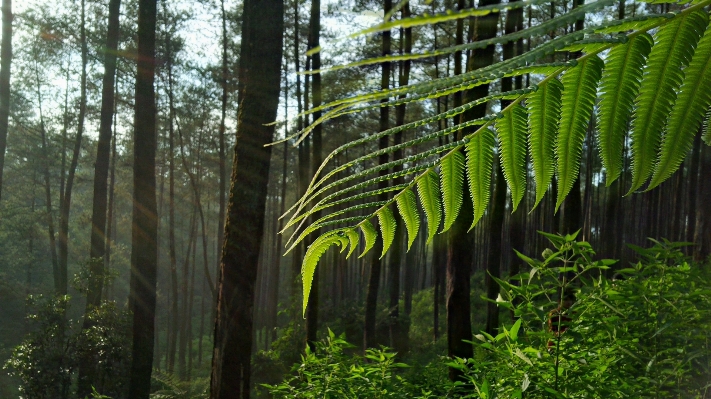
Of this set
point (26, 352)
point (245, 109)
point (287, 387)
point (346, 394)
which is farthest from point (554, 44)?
point (26, 352)

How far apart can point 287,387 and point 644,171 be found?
292 cm

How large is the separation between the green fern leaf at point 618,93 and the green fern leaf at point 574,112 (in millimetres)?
17

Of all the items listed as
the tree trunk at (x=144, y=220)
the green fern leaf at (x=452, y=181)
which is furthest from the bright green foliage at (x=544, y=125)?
the tree trunk at (x=144, y=220)

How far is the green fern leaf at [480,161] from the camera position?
2.73ft

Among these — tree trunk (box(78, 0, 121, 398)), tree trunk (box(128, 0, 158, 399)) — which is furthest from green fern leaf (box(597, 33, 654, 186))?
tree trunk (box(78, 0, 121, 398))

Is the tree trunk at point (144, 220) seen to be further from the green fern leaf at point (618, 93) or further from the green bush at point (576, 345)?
the green fern leaf at point (618, 93)

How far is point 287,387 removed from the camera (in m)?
3.37

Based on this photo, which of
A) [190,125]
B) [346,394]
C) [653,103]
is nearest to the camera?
[653,103]

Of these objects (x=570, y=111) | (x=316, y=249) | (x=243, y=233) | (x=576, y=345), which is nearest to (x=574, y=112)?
(x=570, y=111)

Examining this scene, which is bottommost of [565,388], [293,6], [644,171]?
[565,388]

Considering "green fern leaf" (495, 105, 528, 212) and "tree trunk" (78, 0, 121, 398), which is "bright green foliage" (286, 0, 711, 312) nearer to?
"green fern leaf" (495, 105, 528, 212)

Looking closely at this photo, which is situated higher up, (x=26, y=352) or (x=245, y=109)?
(x=245, y=109)

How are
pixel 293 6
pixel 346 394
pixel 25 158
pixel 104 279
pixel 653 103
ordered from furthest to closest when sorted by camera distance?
1. pixel 25 158
2. pixel 293 6
3. pixel 104 279
4. pixel 346 394
5. pixel 653 103

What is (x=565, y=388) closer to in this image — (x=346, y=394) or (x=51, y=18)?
(x=346, y=394)
